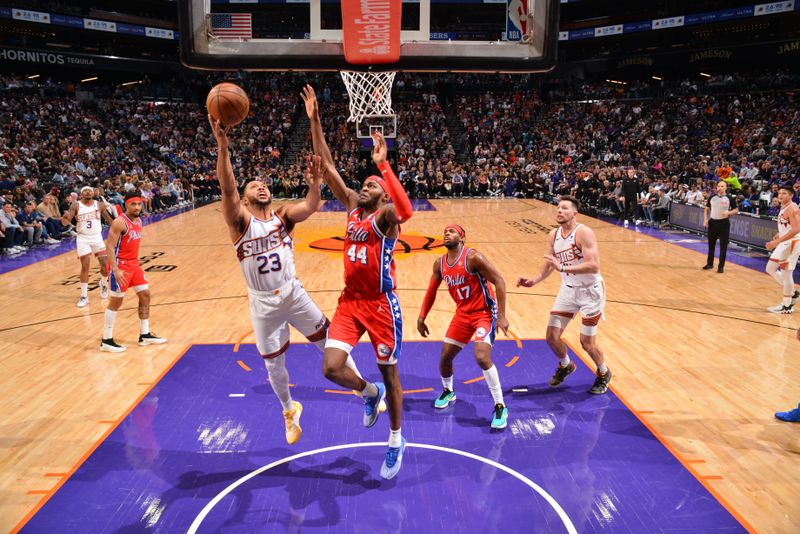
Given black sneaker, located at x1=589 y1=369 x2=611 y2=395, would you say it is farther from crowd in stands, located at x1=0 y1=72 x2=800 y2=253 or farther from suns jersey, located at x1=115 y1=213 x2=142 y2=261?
crowd in stands, located at x1=0 y1=72 x2=800 y2=253

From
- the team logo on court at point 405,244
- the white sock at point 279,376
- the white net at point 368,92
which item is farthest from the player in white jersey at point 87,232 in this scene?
the white sock at point 279,376

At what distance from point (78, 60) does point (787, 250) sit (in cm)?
3207

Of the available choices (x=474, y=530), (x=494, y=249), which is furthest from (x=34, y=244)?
(x=474, y=530)

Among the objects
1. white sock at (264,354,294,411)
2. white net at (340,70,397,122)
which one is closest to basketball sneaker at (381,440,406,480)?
white sock at (264,354,294,411)

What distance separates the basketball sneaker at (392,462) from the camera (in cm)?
425

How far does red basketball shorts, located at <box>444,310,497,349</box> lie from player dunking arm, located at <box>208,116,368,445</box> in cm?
118

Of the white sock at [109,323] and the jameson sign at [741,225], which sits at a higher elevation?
the jameson sign at [741,225]

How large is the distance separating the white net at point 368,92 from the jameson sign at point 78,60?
80.6 feet

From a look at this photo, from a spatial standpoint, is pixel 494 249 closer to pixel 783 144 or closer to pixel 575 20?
pixel 783 144

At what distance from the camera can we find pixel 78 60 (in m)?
30.0

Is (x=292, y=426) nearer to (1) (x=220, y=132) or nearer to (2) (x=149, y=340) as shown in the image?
(1) (x=220, y=132)

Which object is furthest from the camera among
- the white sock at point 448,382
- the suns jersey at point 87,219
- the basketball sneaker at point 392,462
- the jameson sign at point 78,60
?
the jameson sign at point 78,60

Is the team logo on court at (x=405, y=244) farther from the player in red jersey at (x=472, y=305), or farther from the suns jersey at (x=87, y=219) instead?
the player in red jersey at (x=472, y=305)

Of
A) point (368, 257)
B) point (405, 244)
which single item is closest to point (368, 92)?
point (405, 244)
